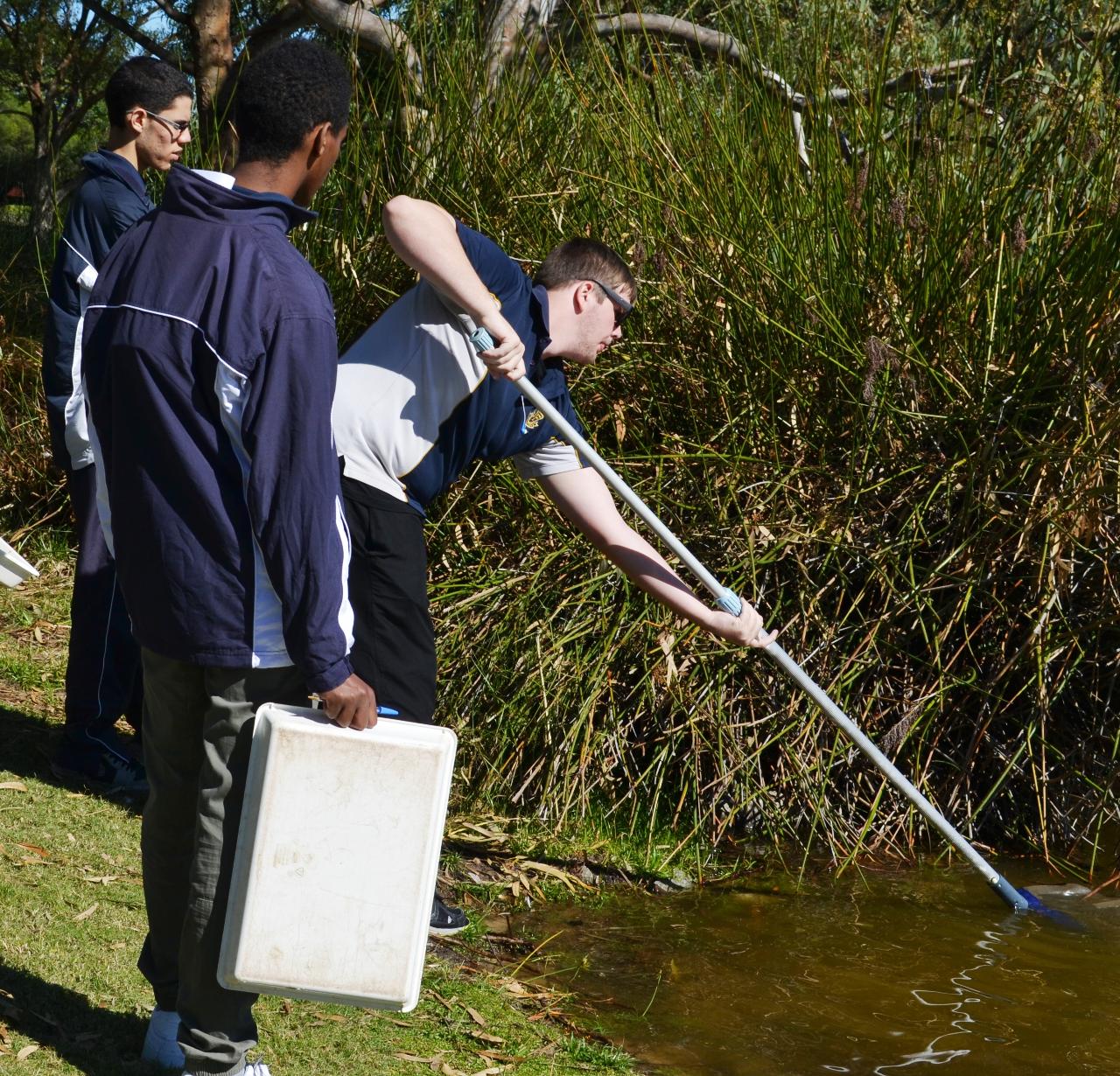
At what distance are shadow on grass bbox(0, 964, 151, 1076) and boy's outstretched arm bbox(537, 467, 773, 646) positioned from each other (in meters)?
1.68

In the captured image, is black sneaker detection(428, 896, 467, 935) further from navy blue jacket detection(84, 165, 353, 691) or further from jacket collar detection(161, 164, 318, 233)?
jacket collar detection(161, 164, 318, 233)

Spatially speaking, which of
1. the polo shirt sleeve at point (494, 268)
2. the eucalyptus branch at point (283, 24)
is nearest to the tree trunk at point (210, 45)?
the eucalyptus branch at point (283, 24)

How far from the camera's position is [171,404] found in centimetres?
224

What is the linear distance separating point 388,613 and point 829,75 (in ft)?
11.0

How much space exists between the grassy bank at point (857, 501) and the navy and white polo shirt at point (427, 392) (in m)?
1.51

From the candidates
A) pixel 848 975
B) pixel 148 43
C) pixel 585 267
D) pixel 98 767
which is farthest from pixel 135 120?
pixel 148 43

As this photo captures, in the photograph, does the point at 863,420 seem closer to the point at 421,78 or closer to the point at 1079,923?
the point at 1079,923

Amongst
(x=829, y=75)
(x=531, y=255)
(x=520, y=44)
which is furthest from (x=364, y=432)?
(x=520, y=44)

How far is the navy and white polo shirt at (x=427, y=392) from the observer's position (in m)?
3.21

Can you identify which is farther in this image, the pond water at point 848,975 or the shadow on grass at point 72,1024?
the pond water at point 848,975

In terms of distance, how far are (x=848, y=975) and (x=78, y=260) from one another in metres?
3.27

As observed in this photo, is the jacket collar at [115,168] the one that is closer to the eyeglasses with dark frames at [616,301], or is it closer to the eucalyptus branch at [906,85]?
the eyeglasses with dark frames at [616,301]

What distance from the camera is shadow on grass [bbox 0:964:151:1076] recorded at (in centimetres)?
265

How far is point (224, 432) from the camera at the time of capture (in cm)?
225
